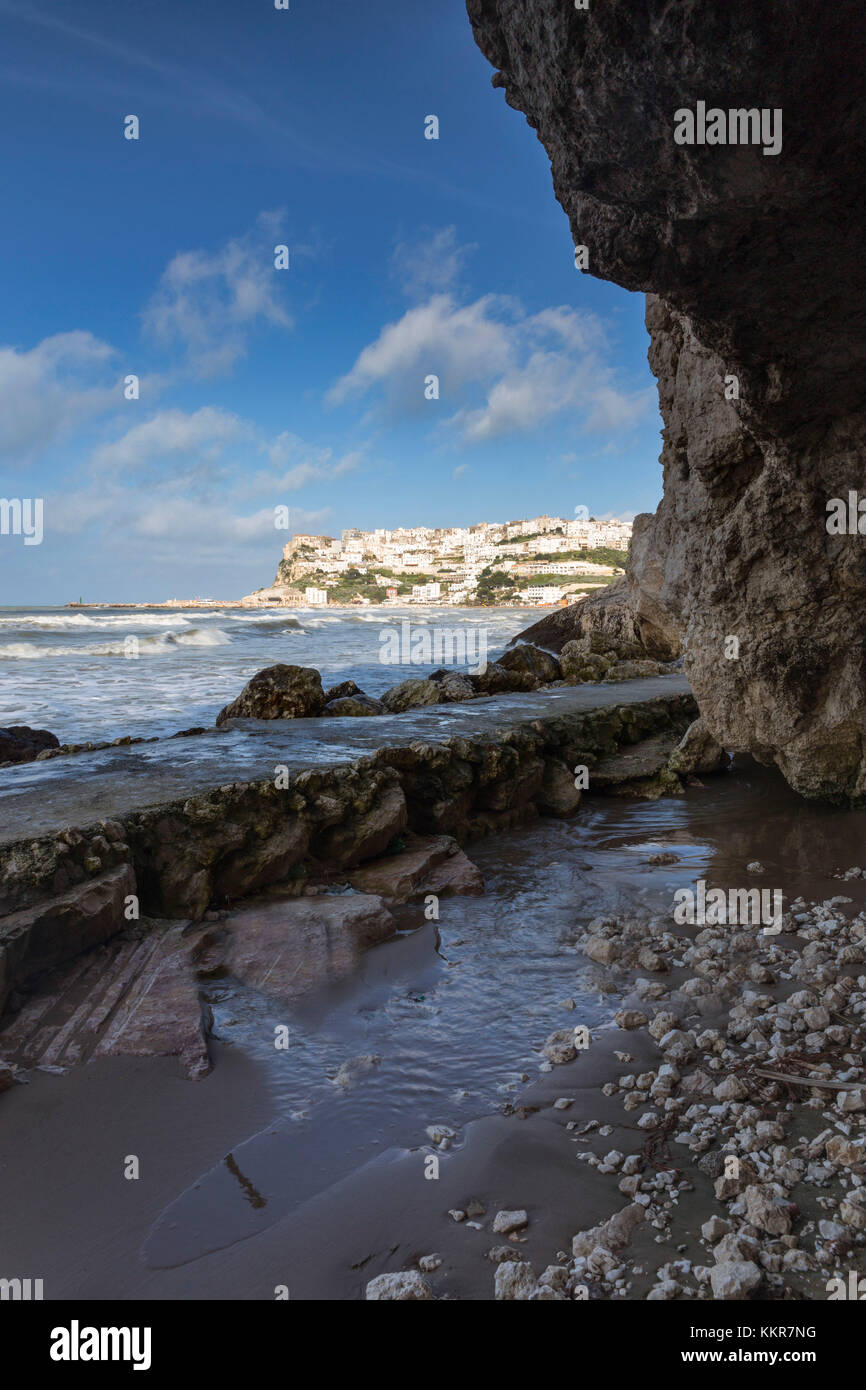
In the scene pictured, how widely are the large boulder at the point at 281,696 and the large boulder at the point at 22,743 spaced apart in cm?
238

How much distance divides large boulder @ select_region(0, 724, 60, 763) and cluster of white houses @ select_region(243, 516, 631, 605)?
78.8m

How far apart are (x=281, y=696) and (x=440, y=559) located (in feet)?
333

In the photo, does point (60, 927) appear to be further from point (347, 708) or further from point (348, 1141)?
point (347, 708)

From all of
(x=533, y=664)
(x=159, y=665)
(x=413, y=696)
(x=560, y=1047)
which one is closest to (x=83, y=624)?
(x=159, y=665)

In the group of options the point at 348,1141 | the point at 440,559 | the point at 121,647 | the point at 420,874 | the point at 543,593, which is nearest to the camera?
the point at 348,1141

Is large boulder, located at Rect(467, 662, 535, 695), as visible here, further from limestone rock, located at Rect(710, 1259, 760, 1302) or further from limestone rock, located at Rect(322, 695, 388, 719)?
limestone rock, located at Rect(710, 1259, 760, 1302)

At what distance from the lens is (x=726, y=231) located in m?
3.38

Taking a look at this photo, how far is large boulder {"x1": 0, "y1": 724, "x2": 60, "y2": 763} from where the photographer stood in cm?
949

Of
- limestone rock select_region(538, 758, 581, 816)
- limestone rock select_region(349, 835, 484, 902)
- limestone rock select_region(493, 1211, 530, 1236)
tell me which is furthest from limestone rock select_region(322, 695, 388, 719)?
limestone rock select_region(493, 1211, 530, 1236)

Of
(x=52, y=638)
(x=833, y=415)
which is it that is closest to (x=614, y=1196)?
(x=833, y=415)

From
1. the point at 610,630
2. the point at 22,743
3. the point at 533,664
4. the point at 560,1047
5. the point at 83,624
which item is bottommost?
the point at 560,1047

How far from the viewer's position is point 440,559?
110812 mm

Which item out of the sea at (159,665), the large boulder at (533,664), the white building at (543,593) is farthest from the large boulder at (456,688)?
the white building at (543,593)
